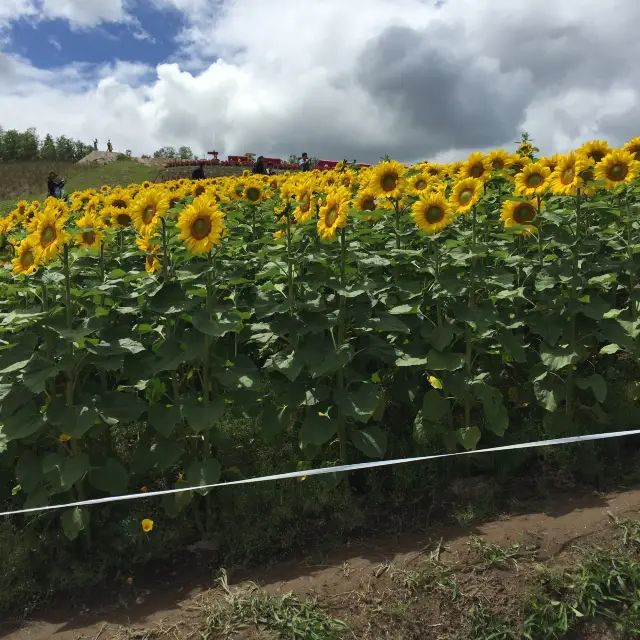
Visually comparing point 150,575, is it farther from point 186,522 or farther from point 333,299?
point 333,299

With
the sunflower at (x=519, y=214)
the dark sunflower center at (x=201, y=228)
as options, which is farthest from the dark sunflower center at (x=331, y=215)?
the sunflower at (x=519, y=214)

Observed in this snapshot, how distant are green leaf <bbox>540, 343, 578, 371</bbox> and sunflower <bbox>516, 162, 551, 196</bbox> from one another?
1051 millimetres

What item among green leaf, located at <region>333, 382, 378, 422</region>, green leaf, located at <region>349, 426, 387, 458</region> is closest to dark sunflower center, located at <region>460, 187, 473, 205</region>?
green leaf, located at <region>333, 382, 378, 422</region>

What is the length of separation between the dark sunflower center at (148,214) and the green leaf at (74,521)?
170 centimetres

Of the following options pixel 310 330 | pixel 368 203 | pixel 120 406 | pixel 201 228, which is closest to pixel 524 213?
pixel 368 203

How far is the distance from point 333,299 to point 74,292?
5.22ft

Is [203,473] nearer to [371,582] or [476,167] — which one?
[371,582]

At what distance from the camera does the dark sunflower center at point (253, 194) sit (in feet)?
17.3

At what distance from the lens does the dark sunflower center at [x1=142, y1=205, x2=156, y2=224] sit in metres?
3.72

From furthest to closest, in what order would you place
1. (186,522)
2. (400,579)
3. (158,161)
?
(158,161), (186,522), (400,579)

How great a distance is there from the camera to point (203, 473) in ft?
11.6

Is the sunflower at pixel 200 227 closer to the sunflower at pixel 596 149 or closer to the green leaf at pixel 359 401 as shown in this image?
the green leaf at pixel 359 401

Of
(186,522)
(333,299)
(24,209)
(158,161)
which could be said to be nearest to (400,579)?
(186,522)

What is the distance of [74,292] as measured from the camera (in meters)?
3.54
